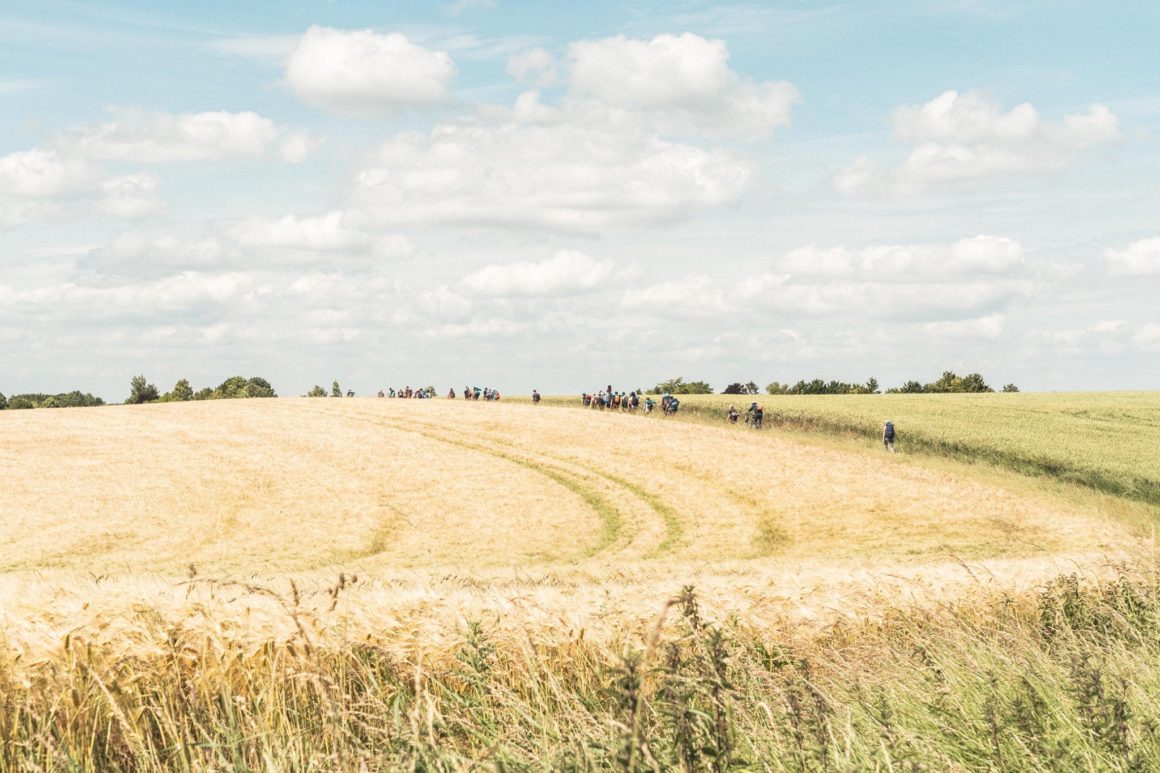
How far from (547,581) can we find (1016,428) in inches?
1847

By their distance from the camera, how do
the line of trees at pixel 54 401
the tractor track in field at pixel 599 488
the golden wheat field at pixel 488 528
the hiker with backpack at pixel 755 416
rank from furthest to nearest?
the line of trees at pixel 54 401 → the hiker with backpack at pixel 755 416 → the tractor track in field at pixel 599 488 → the golden wheat field at pixel 488 528

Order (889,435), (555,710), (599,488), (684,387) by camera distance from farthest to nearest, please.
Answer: (684,387), (889,435), (599,488), (555,710)

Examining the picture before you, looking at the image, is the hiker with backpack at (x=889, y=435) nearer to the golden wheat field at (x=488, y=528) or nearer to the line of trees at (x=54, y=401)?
the golden wheat field at (x=488, y=528)

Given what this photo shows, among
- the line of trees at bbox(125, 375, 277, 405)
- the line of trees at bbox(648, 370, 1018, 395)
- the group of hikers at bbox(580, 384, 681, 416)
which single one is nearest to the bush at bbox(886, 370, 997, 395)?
the line of trees at bbox(648, 370, 1018, 395)

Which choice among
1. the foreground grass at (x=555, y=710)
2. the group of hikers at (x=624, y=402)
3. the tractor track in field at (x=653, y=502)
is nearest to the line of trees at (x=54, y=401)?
the group of hikers at (x=624, y=402)

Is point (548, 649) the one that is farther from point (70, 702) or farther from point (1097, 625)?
point (1097, 625)

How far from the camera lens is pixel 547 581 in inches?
702

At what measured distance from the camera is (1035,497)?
38469mm

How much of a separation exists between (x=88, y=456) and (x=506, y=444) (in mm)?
19627

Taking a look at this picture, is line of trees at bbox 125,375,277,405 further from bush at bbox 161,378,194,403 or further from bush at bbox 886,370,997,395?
bush at bbox 886,370,997,395

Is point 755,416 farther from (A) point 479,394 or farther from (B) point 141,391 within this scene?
(B) point 141,391

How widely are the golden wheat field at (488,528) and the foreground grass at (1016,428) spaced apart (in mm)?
3362

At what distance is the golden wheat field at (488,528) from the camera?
10.0 metres

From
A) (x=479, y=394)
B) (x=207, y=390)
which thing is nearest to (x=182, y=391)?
(x=207, y=390)
